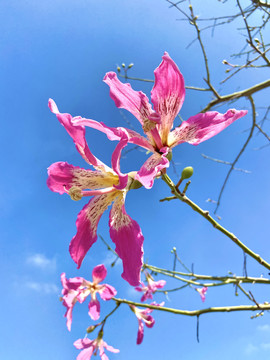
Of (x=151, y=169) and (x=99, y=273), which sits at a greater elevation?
(x=99, y=273)

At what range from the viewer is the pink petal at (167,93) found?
1203 mm

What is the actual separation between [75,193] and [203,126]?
57 cm

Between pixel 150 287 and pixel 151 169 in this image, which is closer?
pixel 151 169

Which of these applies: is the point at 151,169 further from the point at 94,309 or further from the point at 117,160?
the point at 94,309

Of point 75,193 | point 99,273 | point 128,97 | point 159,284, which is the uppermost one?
point 159,284

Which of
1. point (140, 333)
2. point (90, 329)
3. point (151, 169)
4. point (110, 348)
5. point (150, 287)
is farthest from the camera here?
point (150, 287)

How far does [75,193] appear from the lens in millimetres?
1184

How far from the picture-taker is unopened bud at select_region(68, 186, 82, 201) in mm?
1181

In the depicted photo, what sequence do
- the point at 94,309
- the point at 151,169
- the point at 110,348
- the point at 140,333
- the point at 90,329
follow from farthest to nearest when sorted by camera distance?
the point at 140,333 → the point at 110,348 → the point at 94,309 → the point at 90,329 → the point at 151,169

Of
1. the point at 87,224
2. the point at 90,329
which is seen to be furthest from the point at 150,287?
the point at 87,224

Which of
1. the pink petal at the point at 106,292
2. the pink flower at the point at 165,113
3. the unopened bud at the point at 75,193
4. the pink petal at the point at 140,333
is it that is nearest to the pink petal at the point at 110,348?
the pink petal at the point at 140,333

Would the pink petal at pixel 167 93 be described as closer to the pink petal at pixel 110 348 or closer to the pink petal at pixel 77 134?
the pink petal at pixel 77 134

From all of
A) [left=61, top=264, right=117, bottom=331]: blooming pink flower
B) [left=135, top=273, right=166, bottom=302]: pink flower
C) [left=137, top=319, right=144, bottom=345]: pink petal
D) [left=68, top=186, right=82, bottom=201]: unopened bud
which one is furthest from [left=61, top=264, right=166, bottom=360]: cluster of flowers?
[left=68, top=186, right=82, bottom=201]: unopened bud

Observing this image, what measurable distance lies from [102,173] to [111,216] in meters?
0.19
